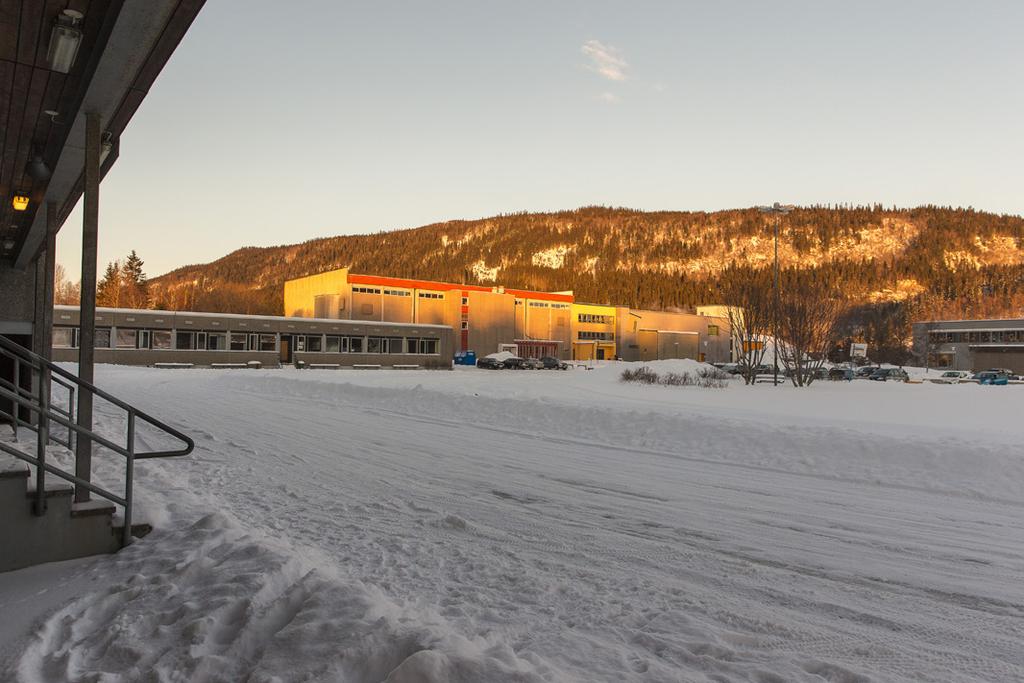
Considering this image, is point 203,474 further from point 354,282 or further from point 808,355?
point 354,282

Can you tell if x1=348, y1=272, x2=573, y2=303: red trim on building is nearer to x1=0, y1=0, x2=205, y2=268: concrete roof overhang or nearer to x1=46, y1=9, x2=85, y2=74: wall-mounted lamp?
x1=0, y1=0, x2=205, y2=268: concrete roof overhang

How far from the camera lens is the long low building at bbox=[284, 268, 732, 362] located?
71938 millimetres

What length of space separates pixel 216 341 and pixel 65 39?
50825 millimetres

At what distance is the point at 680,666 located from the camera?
3.63m

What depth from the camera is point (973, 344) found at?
9375 centimetres

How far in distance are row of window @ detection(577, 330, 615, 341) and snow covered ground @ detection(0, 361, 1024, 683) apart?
83524 mm

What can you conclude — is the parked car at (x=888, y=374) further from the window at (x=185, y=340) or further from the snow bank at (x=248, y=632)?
the snow bank at (x=248, y=632)

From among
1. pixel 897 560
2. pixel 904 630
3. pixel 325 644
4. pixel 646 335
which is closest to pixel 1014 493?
pixel 897 560

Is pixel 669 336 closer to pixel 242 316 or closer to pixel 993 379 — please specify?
pixel 993 379

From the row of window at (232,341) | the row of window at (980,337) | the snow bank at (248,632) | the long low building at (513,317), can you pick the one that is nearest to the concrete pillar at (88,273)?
the snow bank at (248,632)

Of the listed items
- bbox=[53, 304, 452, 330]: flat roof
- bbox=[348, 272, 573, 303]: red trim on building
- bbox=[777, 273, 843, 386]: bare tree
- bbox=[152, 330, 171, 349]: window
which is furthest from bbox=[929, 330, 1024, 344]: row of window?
bbox=[152, 330, 171, 349]: window

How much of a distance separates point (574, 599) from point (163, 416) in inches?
536

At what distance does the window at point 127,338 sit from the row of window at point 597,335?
196ft

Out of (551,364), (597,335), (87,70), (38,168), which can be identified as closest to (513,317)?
(597,335)
